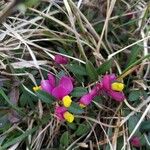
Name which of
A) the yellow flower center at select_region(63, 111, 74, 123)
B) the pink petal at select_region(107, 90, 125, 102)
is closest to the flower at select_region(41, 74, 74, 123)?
the yellow flower center at select_region(63, 111, 74, 123)

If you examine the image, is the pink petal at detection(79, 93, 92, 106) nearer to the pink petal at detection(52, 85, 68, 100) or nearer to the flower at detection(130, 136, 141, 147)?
the pink petal at detection(52, 85, 68, 100)

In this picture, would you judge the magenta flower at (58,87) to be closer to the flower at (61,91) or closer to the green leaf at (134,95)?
the flower at (61,91)

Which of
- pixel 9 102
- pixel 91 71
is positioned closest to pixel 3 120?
pixel 9 102

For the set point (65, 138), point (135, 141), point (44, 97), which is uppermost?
point (44, 97)

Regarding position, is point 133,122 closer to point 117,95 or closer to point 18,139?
point 117,95

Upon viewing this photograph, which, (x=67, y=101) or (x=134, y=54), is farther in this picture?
(x=134, y=54)

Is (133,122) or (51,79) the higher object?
(51,79)

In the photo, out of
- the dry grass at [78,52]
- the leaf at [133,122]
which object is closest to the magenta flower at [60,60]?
the dry grass at [78,52]
